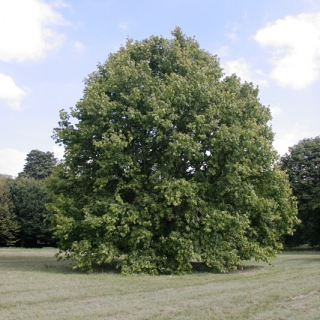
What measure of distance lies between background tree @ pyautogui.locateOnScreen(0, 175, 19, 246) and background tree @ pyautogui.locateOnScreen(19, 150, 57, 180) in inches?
790

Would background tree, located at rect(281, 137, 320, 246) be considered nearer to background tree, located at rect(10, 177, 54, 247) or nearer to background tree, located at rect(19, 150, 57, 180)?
background tree, located at rect(10, 177, 54, 247)

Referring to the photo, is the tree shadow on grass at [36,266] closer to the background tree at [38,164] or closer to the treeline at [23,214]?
the treeline at [23,214]

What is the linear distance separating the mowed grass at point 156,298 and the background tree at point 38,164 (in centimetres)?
6168

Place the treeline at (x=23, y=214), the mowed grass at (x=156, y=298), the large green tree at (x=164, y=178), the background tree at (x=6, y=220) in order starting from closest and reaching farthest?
the mowed grass at (x=156, y=298)
the large green tree at (x=164, y=178)
the background tree at (x=6, y=220)
the treeline at (x=23, y=214)

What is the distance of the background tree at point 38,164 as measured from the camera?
246 feet

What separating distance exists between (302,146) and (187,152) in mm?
37287

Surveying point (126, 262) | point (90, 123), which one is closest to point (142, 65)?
point (90, 123)

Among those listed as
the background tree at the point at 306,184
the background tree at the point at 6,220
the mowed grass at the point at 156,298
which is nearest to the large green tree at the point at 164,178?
the mowed grass at the point at 156,298

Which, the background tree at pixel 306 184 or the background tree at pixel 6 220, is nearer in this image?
the background tree at pixel 306 184

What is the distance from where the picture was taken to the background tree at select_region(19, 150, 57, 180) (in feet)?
246

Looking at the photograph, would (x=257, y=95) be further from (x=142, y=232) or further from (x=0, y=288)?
(x=0, y=288)

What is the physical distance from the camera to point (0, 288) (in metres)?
12.9

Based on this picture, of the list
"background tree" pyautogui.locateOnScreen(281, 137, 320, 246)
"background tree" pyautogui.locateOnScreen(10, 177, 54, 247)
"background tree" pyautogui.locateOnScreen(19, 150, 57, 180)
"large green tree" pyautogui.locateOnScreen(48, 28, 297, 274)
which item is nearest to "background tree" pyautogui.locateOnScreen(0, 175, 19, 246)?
"background tree" pyautogui.locateOnScreen(10, 177, 54, 247)

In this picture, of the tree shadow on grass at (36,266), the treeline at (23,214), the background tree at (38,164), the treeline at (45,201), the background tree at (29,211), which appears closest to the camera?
the tree shadow on grass at (36,266)
